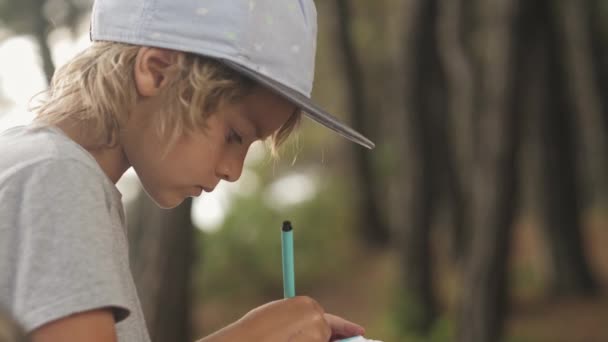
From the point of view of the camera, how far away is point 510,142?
3.95 m

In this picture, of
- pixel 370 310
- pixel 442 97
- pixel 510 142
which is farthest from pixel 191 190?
pixel 370 310

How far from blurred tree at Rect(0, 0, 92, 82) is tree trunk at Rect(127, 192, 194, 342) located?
0.75 meters

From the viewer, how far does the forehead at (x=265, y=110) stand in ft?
3.77

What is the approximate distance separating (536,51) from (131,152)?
4.23 metres

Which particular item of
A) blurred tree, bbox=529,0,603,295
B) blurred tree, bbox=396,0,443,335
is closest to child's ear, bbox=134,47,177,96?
blurred tree, bbox=396,0,443,335

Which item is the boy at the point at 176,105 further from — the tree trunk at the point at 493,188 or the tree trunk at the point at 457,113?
the tree trunk at the point at 457,113

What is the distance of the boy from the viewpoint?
3.53 feet

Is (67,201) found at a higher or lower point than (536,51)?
lower

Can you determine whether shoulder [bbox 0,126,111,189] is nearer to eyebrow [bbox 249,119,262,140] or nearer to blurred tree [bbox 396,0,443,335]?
eyebrow [bbox 249,119,262,140]

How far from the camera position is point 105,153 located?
3.70ft

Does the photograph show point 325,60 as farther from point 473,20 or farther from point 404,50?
point 404,50

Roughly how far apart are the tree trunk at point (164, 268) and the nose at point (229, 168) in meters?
1.82

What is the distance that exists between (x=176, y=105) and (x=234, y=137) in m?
0.09

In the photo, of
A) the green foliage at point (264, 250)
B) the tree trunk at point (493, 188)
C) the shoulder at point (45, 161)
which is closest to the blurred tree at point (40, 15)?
the tree trunk at point (493, 188)
